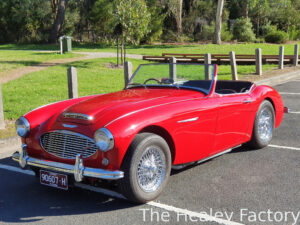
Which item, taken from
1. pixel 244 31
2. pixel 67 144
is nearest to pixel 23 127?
pixel 67 144

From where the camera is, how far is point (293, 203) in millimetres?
3980

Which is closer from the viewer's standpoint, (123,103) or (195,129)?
(123,103)

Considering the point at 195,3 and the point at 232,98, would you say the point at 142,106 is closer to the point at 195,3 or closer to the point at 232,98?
the point at 232,98

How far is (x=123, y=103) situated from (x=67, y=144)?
786 millimetres

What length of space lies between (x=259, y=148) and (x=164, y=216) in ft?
9.00

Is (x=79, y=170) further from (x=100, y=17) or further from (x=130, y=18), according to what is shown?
(x=100, y=17)

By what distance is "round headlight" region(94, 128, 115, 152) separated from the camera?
3.71 metres

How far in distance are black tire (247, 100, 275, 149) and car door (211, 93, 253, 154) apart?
26 cm

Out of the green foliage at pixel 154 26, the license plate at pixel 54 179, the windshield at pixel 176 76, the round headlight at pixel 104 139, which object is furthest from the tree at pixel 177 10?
the round headlight at pixel 104 139

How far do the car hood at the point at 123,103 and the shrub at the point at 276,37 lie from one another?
36.2m

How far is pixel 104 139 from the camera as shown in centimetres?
374

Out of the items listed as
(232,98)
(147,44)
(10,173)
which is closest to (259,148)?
(232,98)

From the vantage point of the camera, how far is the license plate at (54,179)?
3933 mm

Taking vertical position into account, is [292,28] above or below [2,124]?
above
